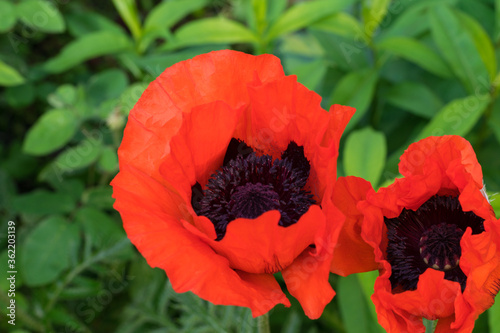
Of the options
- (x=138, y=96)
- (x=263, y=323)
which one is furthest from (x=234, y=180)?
(x=138, y=96)

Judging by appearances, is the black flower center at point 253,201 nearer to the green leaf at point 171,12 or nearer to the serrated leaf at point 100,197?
the serrated leaf at point 100,197

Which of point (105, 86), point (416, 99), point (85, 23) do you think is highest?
point (85, 23)

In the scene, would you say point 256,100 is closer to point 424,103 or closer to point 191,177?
point 191,177

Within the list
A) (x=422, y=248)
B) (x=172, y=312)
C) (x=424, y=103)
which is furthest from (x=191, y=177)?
(x=172, y=312)

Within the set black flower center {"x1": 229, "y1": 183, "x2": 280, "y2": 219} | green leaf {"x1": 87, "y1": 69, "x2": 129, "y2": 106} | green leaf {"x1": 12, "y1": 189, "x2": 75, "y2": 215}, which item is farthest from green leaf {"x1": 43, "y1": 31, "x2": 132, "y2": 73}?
black flower center {"x1": 229, "y1": 183, "x2": 280, "y2": 219}

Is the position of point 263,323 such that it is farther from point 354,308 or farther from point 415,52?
point 415,52

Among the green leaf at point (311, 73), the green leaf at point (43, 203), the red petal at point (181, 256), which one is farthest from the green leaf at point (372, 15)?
the red petal at point (181, 256)
